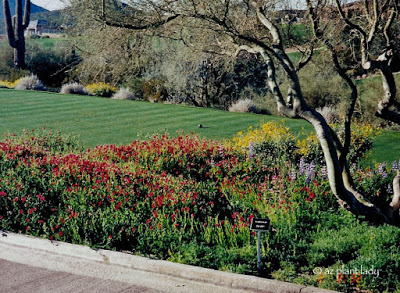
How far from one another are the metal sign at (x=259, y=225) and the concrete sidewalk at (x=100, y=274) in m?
0.49

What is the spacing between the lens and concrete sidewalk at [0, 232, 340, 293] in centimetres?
468

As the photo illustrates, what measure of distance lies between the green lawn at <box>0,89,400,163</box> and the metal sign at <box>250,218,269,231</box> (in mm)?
6963

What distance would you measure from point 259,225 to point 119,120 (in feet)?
37.8

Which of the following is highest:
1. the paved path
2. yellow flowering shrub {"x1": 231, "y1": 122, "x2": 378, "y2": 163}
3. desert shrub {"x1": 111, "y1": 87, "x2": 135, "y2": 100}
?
desert shrub {"x1": 111, "y1": 87, "x2": 135, "y2": 100}

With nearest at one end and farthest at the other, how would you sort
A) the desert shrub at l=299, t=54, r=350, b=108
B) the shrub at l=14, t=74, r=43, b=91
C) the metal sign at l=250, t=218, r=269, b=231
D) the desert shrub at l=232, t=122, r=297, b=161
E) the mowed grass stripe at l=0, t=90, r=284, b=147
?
the metal sign at l=250, t=218, r=269, b=231 < the desert shrub at l=232, t=122, r=297, b=161 < the mowed grass stripe at l=0, t=90, r=284, b=147 < the desert shrub at l=299, t=54, r=350, b=108 < the shrub at l=14, t=74, r=43, b=91

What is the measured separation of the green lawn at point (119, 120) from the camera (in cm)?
1331

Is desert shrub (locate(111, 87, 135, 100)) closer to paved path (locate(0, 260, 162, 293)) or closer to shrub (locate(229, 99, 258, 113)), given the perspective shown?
shrub (locate(229, 99, 258, 113))

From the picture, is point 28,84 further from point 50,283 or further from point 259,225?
point 259,225

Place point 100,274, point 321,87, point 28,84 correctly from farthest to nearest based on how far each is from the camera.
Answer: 1. point 28,84
2. point 321,87
3. point 100,274

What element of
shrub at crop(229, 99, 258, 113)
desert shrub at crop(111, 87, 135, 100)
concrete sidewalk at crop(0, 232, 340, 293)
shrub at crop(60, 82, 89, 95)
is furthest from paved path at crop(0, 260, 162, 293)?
shrub at crop(60, 82, 89, 95)

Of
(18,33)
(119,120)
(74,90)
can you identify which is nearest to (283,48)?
(119,120)

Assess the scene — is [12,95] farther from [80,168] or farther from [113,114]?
[80,168]

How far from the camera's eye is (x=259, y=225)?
4926 mm

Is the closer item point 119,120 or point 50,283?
point 50,283
